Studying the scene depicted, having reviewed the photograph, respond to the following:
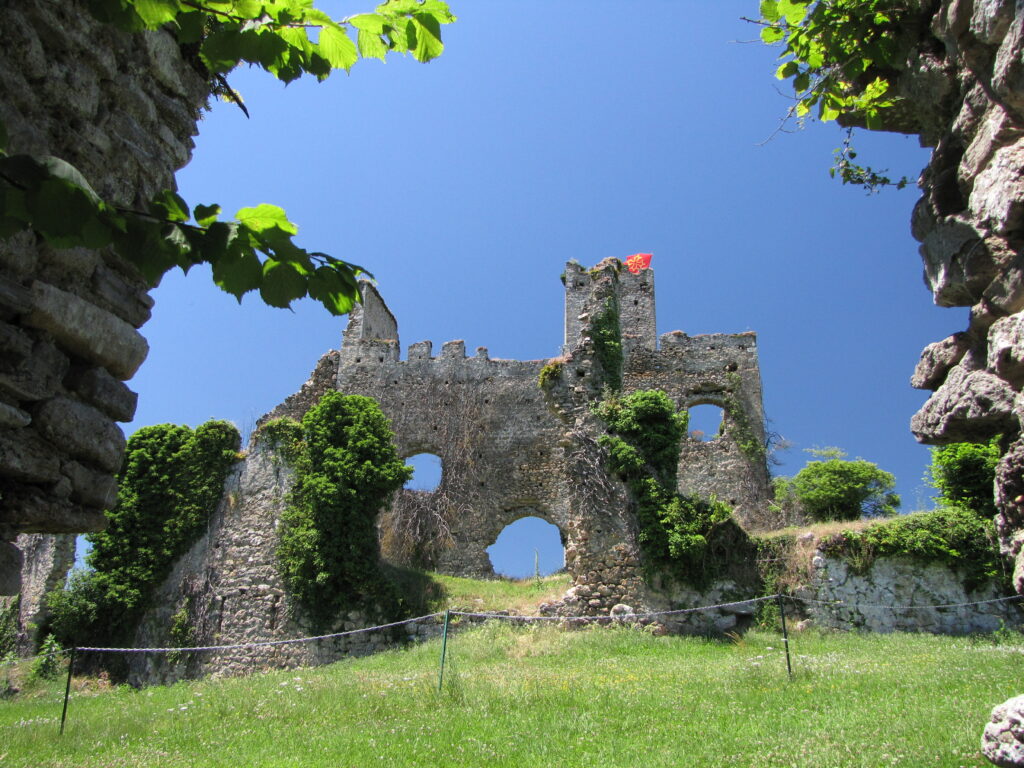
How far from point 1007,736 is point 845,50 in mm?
3570

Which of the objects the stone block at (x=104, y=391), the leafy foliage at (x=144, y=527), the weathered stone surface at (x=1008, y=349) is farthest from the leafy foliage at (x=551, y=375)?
the weathered stone surface at (x=1008, y=349)

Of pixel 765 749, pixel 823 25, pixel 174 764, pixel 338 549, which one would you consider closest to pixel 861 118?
pixel 823 25

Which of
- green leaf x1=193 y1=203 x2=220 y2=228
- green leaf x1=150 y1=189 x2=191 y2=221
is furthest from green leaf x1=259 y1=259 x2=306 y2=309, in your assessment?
green leaf x1=150 y1=189 x2=191 y2=221

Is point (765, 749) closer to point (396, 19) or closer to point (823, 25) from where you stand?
point (823, 25)

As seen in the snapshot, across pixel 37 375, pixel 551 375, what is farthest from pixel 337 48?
pixel 551 375

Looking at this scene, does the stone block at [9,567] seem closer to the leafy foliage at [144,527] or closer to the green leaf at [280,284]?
the green leaf at [280,284]

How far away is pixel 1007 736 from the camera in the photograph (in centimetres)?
301

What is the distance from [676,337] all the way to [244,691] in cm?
1919

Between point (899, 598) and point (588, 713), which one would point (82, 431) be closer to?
point (588, 713)

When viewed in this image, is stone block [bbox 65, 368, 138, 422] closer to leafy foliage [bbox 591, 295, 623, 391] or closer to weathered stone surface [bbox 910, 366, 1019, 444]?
weathered stone surface [bbox 910, 366, 1019, 444]

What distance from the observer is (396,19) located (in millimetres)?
3283

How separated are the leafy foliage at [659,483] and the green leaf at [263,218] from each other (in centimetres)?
1047

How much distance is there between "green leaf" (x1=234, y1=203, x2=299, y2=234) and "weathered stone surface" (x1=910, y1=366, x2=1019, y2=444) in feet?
10.2

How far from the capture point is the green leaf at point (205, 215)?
2619mm
